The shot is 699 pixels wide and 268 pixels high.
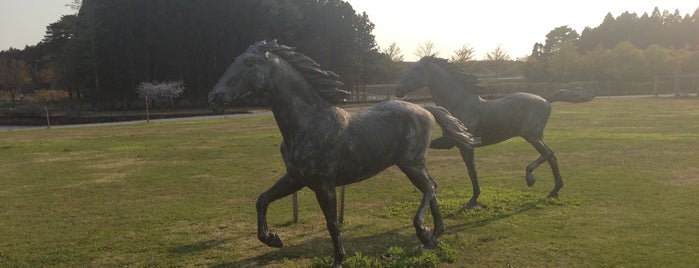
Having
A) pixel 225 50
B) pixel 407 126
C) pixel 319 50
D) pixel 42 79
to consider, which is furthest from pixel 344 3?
pixel 407 126

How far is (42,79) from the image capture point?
235ft

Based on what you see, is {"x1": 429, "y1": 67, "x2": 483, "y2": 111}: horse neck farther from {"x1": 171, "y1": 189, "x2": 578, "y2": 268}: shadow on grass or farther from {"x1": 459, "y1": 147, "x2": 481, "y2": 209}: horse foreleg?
{"x1": 171, "y1": 189, "x2": 578, "y2": 268}: shadow on grass

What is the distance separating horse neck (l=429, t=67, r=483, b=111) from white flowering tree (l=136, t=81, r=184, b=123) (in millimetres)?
40658

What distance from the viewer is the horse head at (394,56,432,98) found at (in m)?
8.11

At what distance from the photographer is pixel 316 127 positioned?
508 cm

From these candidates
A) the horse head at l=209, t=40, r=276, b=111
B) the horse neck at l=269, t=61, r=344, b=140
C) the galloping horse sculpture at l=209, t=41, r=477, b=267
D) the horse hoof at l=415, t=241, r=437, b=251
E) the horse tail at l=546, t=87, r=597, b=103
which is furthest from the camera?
the horse tail at l=546, t=87, r=597, b=103

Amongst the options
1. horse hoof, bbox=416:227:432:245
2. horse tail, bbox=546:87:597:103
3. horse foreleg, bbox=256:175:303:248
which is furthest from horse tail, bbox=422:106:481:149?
horse tail, bbox=546:87:597:103

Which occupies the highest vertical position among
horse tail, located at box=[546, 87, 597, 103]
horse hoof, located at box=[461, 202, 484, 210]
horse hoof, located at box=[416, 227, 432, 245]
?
horse tail, located at box=[546, 87, 597, 103]

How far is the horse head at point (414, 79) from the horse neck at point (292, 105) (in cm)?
321

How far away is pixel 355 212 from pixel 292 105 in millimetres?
3833

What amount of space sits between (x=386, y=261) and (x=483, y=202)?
340 cm

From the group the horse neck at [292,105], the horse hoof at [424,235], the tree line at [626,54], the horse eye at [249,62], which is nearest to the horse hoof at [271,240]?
the horse neck at [292,105]

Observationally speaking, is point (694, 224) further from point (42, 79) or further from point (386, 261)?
point (42, 79)

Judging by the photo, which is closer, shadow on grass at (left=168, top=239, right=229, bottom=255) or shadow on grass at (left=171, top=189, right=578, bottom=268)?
shadow on grass at (left=171, top=189, right=578, bottom=268)
